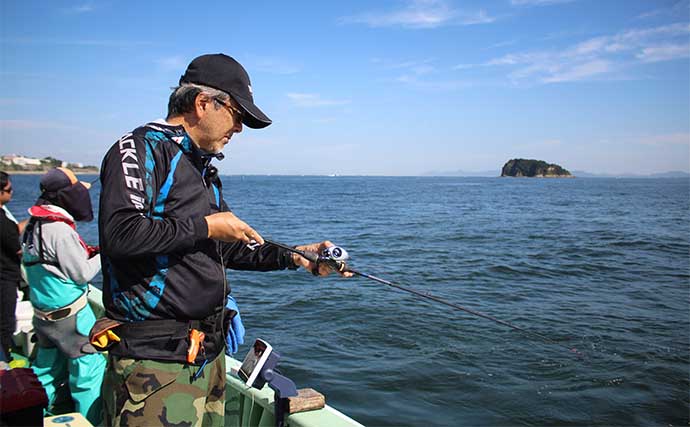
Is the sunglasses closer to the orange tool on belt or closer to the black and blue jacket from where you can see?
the black and blue jacket

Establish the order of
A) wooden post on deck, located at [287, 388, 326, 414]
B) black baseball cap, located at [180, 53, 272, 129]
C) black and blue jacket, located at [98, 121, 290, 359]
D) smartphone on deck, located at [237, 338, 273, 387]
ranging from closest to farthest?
black and blue jacket, located at [98, 121, 290, 359] < black baseball cap, located at [180, 53, 272, 129] < smartphone on deck, located at [237, 338, 273, 387] < wooden post on deck, located at [287, 388, 326, 414]

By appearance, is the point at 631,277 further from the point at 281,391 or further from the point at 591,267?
the point at 281,391

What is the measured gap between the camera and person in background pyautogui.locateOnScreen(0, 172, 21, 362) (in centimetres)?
507

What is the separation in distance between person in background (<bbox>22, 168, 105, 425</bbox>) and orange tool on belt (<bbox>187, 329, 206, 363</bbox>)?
2087 millimetres

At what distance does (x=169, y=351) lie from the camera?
2.10 metres

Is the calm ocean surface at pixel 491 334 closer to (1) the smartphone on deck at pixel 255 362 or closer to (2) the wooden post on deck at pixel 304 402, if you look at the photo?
(2) the wooden post on deck at pixel 304 402

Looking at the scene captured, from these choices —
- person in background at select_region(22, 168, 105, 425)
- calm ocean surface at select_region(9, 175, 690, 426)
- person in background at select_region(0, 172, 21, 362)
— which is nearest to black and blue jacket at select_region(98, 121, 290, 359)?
person in background at select_region(22, 168, 105, 425)

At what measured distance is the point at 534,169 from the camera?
178 metres

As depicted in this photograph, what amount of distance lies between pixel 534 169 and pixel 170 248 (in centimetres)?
18771

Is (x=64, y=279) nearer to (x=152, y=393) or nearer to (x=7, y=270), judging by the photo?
(x=7, y=270)

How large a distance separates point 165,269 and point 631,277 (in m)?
15.0

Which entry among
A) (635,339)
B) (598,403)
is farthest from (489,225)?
(598,403)

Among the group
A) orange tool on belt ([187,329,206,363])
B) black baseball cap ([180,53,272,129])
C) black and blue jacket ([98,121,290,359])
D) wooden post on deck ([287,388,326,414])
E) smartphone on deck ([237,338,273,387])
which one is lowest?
wooden post on deck ([287,388,326,414])

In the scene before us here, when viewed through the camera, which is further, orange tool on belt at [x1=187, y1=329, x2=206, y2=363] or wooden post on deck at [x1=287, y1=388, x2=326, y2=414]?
wooden post on deck at [x1=287, y1=388, x2=326, y2=414]
